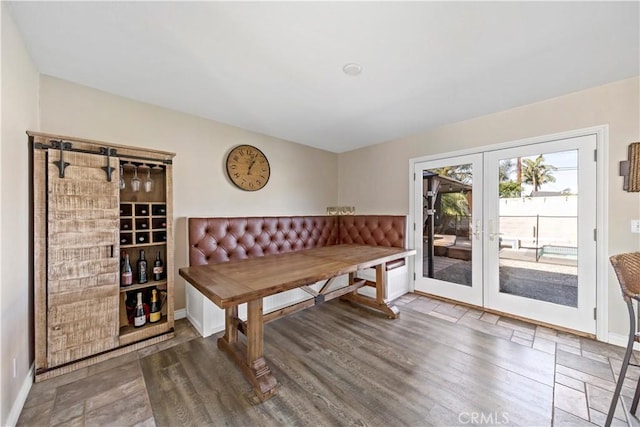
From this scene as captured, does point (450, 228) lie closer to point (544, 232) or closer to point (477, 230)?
point (477, 230)

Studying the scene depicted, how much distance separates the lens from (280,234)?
3121 millimetres

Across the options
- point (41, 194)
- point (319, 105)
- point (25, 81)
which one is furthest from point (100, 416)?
point (319, 105)

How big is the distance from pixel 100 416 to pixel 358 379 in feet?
5.18

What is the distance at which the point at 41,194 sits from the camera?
1656 mm

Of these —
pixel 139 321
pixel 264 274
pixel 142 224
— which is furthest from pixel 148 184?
pixel 264 274

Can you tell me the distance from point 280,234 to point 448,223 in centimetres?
221

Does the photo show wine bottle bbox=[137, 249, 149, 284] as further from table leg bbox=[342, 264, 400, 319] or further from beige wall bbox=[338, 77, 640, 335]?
beige wall bbox=[338, 77, 640, 335]

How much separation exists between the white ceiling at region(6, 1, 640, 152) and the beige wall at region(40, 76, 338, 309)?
0.15 metres

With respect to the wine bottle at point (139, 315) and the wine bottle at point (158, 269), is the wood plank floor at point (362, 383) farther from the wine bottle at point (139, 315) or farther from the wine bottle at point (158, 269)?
the wine bottle at point (158, 269)

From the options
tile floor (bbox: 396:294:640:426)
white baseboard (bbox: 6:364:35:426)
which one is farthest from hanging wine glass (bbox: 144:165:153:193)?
tile floor (bbox: 396:294:640:426)

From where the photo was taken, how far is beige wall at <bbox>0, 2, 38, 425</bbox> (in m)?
1.27

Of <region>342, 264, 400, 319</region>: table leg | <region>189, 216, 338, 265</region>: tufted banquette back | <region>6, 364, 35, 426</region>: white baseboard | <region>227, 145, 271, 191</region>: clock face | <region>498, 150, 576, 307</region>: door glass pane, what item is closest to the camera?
<region>6, 364, 35, 426</region>: white baseboard

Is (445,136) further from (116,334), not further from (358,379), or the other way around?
(116,334)

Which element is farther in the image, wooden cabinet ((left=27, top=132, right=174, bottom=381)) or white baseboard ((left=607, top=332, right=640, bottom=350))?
white baseboard ((left=607, top=332, right=640, bottom=350))
